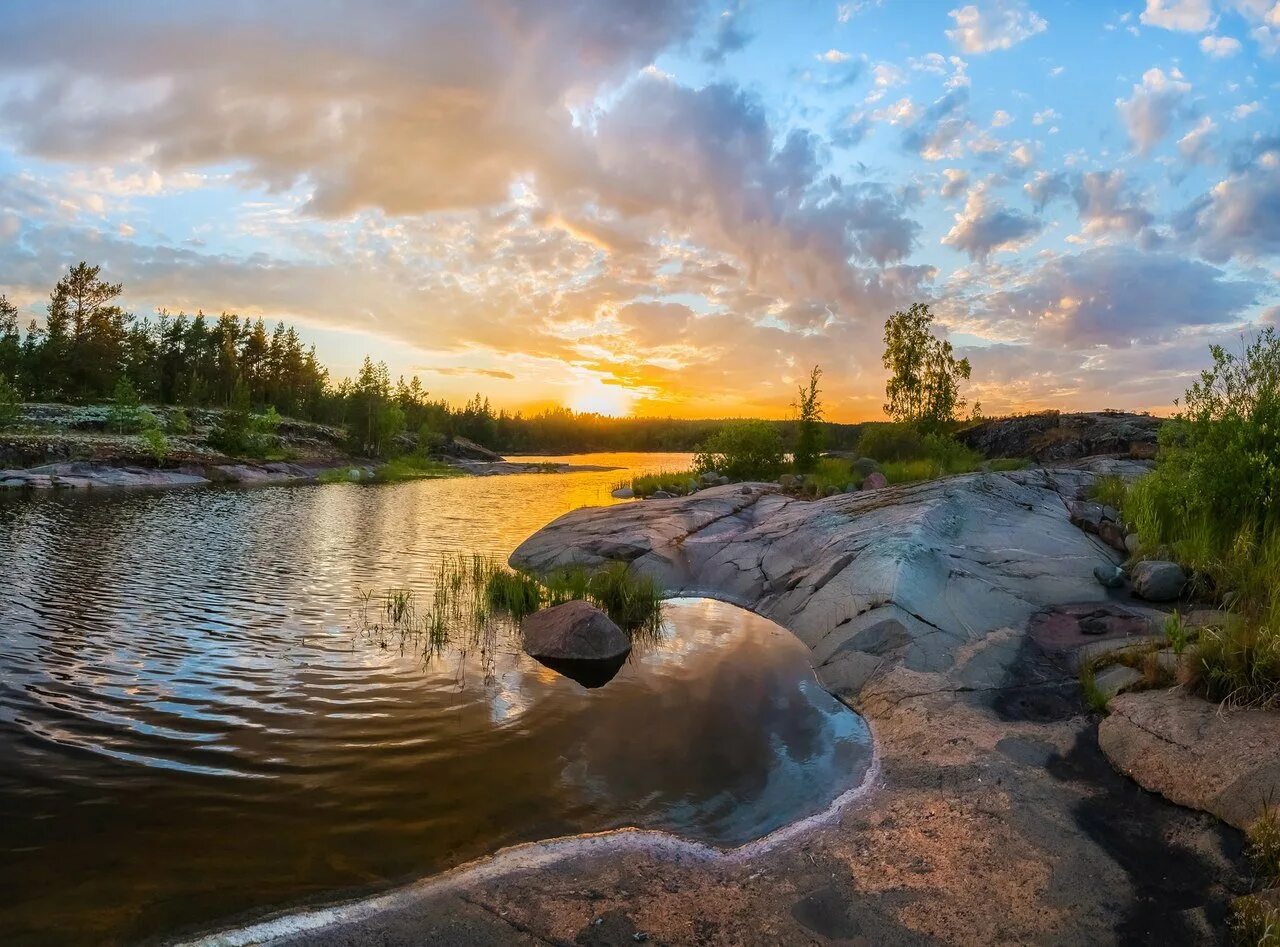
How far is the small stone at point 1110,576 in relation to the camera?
1093cm

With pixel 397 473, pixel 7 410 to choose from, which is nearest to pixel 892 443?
pixel 397 473

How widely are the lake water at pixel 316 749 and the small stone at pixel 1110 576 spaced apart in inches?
197

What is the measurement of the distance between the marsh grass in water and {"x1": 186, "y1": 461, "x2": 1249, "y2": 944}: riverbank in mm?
3523

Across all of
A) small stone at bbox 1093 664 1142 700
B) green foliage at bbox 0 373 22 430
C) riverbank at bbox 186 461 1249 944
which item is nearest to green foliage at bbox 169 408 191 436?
green foliage at bbox 0 373 22 430

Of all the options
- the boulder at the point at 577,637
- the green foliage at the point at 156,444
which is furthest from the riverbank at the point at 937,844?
the green foliage at the point at 156,444

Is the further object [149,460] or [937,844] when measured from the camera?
[149,460]

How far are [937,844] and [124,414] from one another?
69.4 m

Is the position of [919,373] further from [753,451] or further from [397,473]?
[397,473]

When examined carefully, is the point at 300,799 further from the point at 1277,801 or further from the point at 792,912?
the point at 1277,801

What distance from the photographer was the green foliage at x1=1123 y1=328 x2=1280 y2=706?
9617mm

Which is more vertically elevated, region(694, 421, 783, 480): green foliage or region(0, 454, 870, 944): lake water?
region(694, 421, 783, 480): green foliage

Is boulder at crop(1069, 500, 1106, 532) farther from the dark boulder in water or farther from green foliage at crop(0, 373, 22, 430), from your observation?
green foliage at crop(0, 373, 22, 430)

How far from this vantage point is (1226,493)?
448 inches

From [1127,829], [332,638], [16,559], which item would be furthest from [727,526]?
[16,559]
